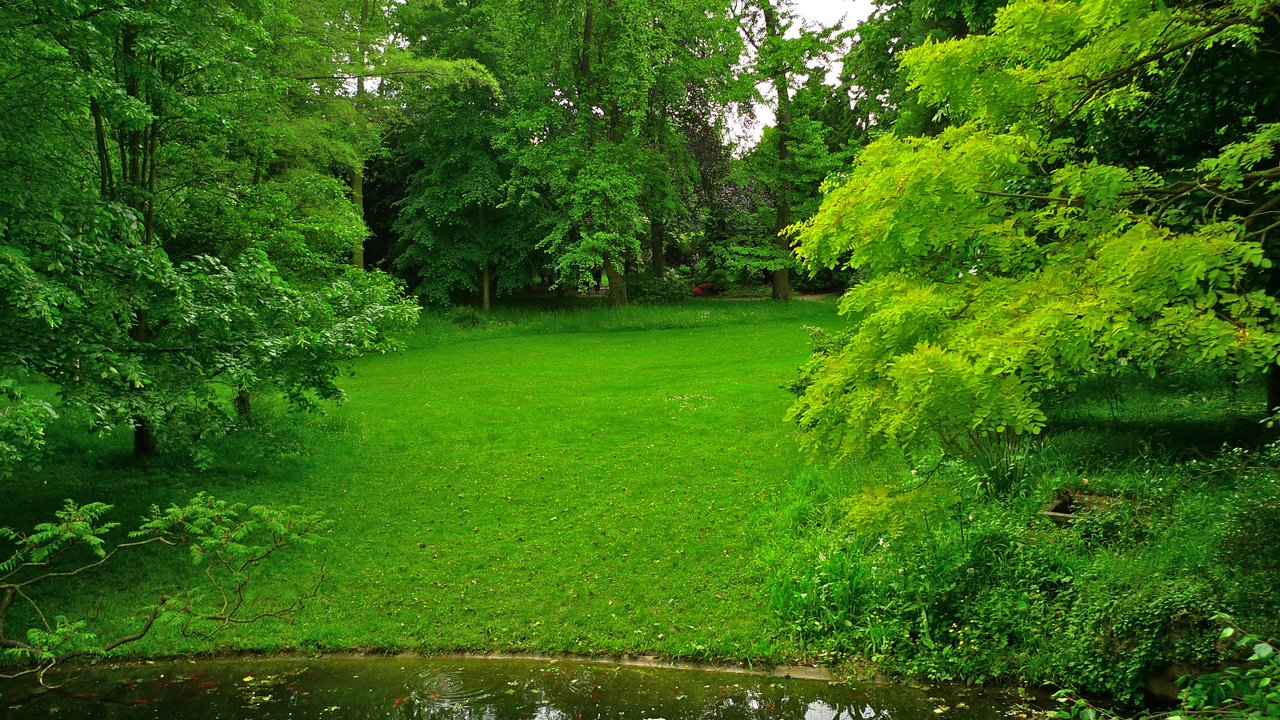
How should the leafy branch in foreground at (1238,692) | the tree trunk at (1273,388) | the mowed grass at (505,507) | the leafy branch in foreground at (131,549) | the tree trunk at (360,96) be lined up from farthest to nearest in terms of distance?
the tree trunk at (360,96), the tree trunk at (1273,388), the mowed grass at (505,507), the leafy branch in foreground at (131,549), the leafy branch in foreground at (1238,692)

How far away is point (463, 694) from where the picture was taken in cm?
574

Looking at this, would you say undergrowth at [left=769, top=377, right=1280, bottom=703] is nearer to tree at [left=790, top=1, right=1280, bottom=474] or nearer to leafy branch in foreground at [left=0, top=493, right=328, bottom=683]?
tree at [left=790, top=1, right=1280, bottom=474]

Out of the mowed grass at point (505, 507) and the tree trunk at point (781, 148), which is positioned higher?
the tree trunk at point (781, 148)

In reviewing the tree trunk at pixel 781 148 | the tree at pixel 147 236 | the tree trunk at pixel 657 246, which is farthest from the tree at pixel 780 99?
the tree at pixel 147 236

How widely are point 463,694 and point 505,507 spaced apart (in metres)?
3.89

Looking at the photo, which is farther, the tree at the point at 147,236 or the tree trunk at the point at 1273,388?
the tree trunk at the point at 1273,388

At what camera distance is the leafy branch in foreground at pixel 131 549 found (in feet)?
16.1

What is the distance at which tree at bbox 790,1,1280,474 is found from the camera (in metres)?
3.82

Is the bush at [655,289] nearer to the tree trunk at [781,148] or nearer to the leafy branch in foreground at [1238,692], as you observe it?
the tree trunk at [781,148]

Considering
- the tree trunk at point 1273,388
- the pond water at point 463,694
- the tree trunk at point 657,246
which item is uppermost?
the tree trunk at point 657,246

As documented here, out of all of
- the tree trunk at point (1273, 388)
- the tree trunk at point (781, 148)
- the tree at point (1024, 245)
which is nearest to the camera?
the tree at point (1024, 245)

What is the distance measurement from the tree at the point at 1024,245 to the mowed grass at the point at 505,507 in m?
2.80

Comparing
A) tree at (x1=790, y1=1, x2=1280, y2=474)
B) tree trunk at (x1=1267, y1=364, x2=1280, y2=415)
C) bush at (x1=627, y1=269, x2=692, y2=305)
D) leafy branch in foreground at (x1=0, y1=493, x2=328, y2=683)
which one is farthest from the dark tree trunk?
bush at (x1=627, y1=269, x2=692, y2=305)

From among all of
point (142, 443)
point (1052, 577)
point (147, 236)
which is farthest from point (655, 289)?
point (1052, 577)
